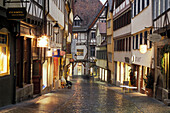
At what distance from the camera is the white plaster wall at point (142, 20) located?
780 inches

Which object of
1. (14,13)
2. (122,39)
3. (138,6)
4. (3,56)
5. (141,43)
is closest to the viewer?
(14,13)

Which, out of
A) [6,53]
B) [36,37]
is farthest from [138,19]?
[6,53]

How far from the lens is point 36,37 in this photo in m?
17.5

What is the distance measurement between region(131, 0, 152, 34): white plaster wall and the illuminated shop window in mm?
11446

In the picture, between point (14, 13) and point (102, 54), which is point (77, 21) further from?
point (14, 13)

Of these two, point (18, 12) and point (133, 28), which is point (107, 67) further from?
point (18, 12)

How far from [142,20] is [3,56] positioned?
13.6 meters

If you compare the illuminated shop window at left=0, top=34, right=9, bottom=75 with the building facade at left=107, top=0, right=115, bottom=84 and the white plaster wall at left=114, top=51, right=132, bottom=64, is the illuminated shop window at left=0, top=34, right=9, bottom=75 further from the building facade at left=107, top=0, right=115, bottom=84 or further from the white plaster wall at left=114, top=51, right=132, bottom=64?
the building facade at left=107, top=0, right=115, bottom=84

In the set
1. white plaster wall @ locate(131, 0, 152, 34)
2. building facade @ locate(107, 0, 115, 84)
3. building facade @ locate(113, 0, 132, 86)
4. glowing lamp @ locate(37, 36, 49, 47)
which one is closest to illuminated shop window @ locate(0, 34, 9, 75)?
glowing lamp @ locate(37, 36, 49, 47)

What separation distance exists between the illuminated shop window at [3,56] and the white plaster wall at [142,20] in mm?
11446

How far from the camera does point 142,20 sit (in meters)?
22.2

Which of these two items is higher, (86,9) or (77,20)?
(86,9)

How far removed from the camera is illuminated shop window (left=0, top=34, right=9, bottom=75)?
37.7 ft

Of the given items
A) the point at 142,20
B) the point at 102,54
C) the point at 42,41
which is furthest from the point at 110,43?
the point at 42,41
